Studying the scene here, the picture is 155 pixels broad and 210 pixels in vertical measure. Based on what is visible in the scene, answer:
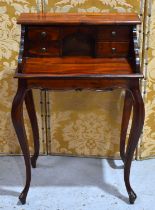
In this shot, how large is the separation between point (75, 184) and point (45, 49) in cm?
77

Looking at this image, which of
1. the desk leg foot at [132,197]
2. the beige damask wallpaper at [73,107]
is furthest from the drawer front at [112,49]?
the desk leg foot at [132,197]

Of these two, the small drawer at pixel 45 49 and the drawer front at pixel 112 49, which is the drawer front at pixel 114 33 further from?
the small drawer at pixel 45 49

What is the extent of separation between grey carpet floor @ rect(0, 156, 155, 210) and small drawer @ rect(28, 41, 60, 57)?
736 mm

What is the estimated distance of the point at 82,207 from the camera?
173 cm

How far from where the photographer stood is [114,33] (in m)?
1.49

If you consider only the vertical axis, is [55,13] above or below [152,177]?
above

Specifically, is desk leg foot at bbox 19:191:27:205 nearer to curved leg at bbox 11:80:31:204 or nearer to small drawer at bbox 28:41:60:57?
curved leg at bbox 11:80:31:204

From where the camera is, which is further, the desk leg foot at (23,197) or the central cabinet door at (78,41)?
the desk leg foot at (23,197)

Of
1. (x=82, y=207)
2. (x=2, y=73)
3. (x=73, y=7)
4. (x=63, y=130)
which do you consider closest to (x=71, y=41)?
(x=73, y=7)

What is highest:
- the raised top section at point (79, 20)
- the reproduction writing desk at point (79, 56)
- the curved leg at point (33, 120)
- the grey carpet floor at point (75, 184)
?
the raised top section at point (79, 20)

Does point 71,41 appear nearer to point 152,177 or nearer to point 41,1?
point 41,1

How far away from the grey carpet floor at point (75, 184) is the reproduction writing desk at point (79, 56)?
374 millimetres

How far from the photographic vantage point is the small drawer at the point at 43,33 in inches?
58.6

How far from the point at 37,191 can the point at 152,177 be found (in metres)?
0.64
